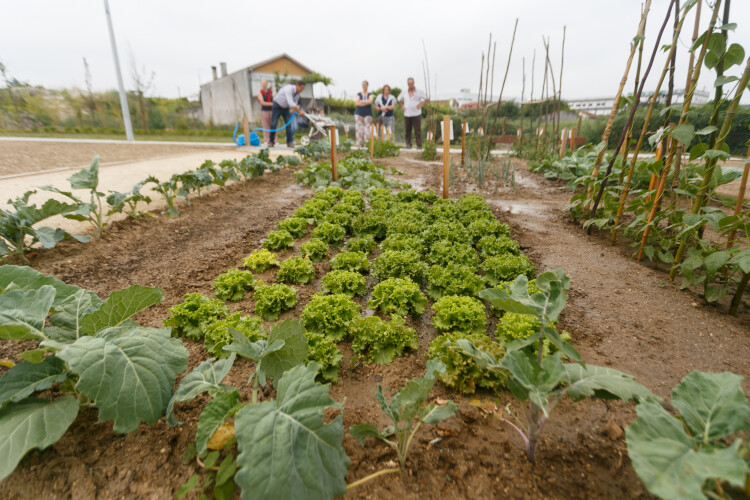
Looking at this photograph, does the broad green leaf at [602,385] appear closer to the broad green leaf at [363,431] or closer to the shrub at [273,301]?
the broad green leaf at [363,431]

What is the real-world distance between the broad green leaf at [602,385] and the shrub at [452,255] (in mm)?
2302

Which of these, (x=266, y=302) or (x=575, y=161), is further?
(x=575, y=161)

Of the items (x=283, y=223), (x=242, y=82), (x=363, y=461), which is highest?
(x=242, y=82)

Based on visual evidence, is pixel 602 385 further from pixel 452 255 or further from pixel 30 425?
pixel 452 255

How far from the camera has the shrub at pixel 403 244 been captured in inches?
169

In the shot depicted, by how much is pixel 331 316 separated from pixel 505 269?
187cm

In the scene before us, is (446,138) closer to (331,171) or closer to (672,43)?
(672,43)

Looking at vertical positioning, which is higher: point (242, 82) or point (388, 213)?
point (242, 82)

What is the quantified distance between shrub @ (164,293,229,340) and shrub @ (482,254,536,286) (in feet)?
8.58

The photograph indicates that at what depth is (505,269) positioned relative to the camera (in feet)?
12.1

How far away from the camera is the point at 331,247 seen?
498 centimetres

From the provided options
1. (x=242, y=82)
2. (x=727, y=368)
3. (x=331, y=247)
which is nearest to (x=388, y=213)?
(x=331, y=247)

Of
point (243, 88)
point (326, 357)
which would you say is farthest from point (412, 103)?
point (243, 88)

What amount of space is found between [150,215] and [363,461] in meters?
5.39
